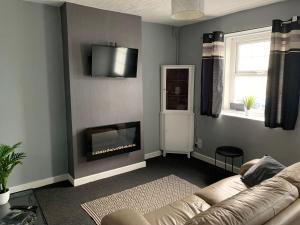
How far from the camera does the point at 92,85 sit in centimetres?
324

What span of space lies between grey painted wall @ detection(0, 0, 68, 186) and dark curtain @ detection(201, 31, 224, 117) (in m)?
2.12

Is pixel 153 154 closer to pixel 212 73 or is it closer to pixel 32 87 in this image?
pixel 212 73

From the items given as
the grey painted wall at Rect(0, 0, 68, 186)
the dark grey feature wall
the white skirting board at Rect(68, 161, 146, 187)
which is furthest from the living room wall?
the white skirting board at Rect(68, 161, 146, 187)

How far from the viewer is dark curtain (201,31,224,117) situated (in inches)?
139

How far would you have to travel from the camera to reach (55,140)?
3277 millimetres

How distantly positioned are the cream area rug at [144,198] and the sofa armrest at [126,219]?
1.09 m

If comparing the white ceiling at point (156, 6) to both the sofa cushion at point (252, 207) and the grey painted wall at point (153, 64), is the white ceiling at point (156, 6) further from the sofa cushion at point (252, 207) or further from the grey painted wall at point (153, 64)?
the sofa cushion at point (252, 207)

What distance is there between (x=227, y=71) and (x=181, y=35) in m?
1.12

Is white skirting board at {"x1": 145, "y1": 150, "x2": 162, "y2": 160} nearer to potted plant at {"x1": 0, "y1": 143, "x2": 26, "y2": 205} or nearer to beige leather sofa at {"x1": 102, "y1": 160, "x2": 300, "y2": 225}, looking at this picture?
potted plant at {"x1": 0, "y1": 143, "x2": 26, "y2": 205}

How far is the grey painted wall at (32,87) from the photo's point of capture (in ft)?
9.37

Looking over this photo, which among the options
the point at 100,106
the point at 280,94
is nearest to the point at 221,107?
the point at 280,94

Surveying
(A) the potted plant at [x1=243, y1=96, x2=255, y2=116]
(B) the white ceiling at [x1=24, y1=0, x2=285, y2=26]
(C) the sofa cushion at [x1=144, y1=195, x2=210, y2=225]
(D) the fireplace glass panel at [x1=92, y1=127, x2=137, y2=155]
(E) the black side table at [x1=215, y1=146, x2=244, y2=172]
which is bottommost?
(C) the sofa cushion at [x1=144, y1=195, x2=210, y2=225]

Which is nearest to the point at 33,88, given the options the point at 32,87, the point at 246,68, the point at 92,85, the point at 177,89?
the point at 32,87

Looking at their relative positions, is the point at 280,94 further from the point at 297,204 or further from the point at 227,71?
the point at 297,204
